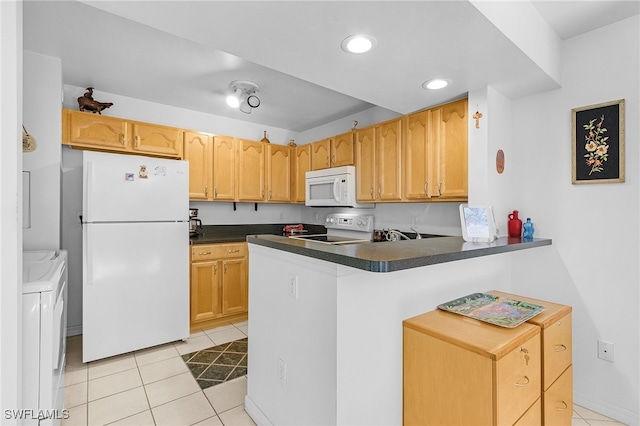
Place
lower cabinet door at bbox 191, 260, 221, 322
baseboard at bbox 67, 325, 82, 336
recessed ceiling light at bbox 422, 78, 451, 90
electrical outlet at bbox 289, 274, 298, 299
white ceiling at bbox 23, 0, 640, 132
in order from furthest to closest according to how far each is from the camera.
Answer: lower cabinet door at bbox 191, 260, 221, 322 < baseboard at bbox 67, 325, 82, 336 < recessed ceiling light at bbox 422, 78, 451, 90 < electrical outlet at bbox 289, 274, 298, 299 < white ceiling at bbox 23, 0, 640, 132

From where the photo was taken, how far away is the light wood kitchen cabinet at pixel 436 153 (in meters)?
2.39

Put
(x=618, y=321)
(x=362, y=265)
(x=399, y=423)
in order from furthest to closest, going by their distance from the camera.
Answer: (x=618, y=321) < (x=399, y=423) < (x=362, y=265)

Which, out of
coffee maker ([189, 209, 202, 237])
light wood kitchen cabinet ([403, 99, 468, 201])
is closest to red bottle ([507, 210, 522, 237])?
light wood kitchen cabinet ([403, 99, 468, 201])

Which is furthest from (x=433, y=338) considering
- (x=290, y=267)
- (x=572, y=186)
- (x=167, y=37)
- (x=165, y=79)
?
(x=165, y=79)

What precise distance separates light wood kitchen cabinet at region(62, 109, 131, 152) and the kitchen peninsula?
7.22 ft

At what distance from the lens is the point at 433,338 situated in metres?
1.37

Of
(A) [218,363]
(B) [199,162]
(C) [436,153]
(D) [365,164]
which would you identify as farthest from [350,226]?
(A) [218,363]

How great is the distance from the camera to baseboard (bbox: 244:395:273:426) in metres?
1.80

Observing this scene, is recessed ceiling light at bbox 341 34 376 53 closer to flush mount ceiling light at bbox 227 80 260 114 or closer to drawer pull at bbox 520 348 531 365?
flush mount ceiling light at bbox 227 80 260 114

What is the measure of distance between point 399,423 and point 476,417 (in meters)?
0.41

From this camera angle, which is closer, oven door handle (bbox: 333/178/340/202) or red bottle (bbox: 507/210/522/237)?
red bottle (bbox: 507/210/522/237)

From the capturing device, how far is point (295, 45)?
1688 millimetres

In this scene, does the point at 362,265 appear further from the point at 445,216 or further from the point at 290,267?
the point at 445,216

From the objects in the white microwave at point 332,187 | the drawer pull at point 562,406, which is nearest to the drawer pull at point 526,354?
the drawer pull at point 562,406
